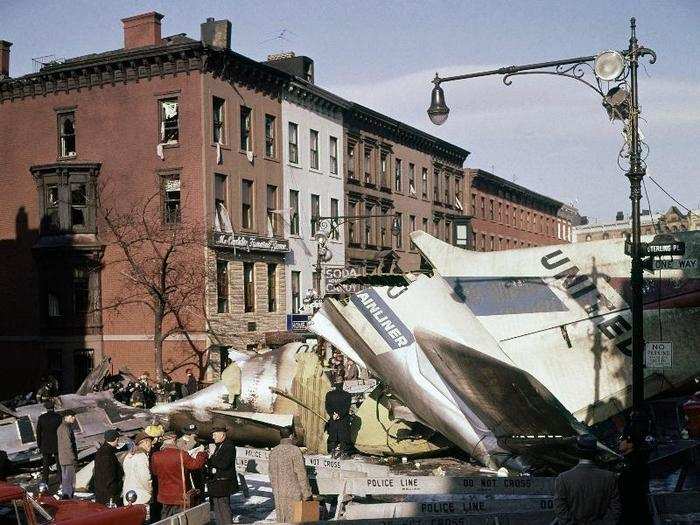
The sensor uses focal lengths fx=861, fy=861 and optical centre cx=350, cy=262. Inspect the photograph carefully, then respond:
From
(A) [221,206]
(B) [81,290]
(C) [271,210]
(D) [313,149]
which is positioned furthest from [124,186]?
(D) [313,149]

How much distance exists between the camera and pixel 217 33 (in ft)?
129

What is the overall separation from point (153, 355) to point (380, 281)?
2125cm

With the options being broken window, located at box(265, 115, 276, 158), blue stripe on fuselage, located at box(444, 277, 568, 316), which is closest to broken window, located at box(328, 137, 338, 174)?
broken window, located at box(265, 115, 276, 158)

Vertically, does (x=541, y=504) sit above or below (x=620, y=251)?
below

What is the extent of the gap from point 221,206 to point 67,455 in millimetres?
22718

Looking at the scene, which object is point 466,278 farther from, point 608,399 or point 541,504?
point 541,504

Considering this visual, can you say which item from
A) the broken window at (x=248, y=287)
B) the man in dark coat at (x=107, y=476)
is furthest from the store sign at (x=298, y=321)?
the man in dark coat at (x=107, y=476)

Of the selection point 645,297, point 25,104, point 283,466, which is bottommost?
point 283,466

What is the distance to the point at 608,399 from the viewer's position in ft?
52.5

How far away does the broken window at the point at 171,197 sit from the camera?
119 feet

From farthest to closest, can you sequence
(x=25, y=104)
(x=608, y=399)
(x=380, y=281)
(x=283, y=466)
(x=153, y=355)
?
(x=25, y=104)
(x=153, y=355)
(x=380, y=281)
(x=608, y=399)
(x=283, y=466)

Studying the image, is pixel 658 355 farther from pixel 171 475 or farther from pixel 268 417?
pixel 268 417

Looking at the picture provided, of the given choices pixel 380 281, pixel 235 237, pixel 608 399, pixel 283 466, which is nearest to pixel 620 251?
pixel 608 399

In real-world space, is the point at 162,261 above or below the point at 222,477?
above
